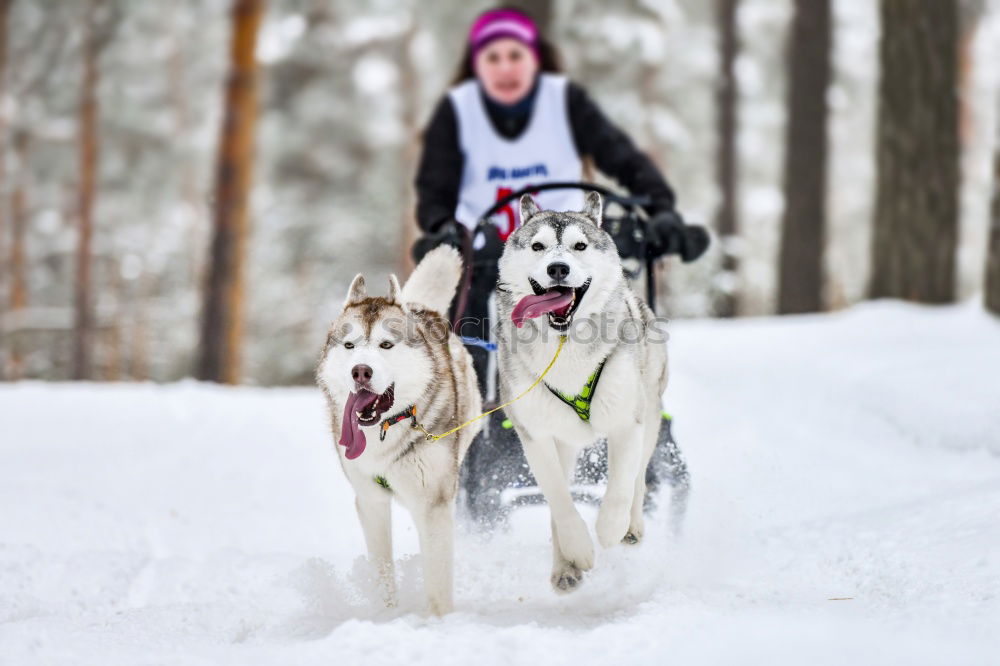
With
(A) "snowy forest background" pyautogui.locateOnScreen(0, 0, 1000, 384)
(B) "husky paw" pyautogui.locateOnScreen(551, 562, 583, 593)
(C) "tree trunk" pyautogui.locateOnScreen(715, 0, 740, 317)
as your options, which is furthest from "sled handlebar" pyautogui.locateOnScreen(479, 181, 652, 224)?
(C) "tree trunk" pyautogui.locateOnScreen(715, 0, 740, 317)

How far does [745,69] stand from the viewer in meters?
20.7

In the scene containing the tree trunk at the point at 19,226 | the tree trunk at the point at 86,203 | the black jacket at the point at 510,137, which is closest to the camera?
the black jacket at the point at 510,137

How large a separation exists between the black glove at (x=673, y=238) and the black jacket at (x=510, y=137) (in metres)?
0.49

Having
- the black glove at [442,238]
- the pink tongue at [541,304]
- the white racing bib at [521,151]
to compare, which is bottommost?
the pink tongue at [541,304]

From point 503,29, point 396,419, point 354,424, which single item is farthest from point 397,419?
point 503,29

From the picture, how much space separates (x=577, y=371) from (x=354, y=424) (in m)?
0.81

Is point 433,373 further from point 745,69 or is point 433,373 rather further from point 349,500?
point 745,69

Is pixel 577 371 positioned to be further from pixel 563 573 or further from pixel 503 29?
pixel 503 29

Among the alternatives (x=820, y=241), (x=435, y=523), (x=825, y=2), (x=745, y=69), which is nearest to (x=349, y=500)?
(x=435, y=523)

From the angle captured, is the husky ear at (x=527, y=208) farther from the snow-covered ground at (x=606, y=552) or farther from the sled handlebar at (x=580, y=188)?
the snow-covered ground at (x=606, y=552)

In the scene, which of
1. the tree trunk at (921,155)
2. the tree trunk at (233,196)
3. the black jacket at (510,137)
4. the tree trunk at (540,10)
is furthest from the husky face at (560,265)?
the tree trunk at (233,196)

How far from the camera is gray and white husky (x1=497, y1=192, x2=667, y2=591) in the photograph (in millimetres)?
2768

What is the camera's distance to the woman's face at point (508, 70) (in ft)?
13.4

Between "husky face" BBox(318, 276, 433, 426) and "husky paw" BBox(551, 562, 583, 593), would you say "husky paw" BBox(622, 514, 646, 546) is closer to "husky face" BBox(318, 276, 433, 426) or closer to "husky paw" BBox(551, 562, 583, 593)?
"husky paw" BBox(551, 562, 583, 593)
